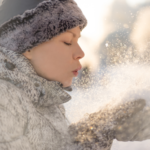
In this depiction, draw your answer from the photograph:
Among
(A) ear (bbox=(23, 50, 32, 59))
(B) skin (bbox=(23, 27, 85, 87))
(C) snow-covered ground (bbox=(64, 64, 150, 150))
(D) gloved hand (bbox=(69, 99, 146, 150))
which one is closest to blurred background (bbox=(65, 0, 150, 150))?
(C) snow-covered ground (bbox=(64, 64, 150, 150))

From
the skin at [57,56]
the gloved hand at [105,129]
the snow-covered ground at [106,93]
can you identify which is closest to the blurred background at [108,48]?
the snow-covered ground at [106,93]

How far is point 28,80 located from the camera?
2.38 ft

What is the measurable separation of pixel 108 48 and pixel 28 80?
2.07 meters

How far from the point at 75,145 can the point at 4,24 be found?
2.54 feet

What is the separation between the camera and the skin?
81 cm

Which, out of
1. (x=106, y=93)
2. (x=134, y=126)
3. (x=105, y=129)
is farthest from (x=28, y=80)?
(x=106, y=93)

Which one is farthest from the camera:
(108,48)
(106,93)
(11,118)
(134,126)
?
(108,48)

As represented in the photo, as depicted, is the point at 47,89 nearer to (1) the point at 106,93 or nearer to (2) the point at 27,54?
(2) the point at 27,54

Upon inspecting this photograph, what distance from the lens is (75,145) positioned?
0.86 meters

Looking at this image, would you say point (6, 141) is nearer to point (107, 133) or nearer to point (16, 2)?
point (107, 133)

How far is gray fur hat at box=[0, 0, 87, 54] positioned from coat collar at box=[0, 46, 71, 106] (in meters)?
0.05

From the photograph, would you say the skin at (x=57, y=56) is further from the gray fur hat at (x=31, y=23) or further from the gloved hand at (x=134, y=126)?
the gloved hand at (x=134, y=126)

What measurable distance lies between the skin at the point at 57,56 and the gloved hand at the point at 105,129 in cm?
34

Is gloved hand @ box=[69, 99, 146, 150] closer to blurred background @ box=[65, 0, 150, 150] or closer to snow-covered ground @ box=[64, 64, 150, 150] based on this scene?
snow-covered ground @ box=[64, 64, 150, 150]
